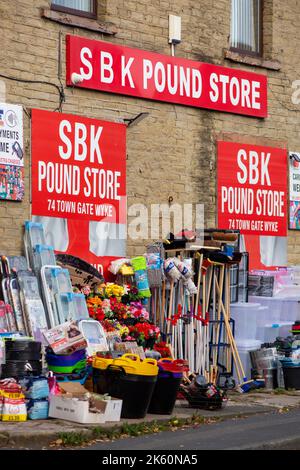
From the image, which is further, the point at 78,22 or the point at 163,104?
the point at 163,104

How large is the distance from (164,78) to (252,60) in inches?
90.5

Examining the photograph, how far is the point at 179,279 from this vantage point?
15.8 m

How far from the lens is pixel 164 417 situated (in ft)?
43.2

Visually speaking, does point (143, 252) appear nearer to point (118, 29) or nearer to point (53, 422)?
point (118, 29)

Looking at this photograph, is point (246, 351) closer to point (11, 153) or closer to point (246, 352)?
point (246, 352)

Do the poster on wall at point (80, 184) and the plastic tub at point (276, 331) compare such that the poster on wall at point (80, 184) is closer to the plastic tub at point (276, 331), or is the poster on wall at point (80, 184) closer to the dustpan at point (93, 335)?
the dustpan at point (93, 335)

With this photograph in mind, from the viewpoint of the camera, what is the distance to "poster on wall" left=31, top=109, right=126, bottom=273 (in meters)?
15.3

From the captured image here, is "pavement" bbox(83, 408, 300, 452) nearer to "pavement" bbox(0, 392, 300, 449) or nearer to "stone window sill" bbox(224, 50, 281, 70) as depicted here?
"pavement" bbox(0, 392, 300, 449)

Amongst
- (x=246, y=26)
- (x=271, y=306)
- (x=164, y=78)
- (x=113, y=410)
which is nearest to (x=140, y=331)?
(x=113, y=410)

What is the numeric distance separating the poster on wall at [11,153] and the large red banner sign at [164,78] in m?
1.22

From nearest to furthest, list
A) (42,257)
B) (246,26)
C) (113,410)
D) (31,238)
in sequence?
(113,410) < (42,257) < (31,238) < (246,26)

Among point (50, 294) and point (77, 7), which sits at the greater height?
point (77, 7)

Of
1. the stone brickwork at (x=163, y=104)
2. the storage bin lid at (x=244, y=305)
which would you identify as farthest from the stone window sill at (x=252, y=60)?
the storage bin lid at (x=244, y=305)

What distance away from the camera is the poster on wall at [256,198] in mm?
18297
